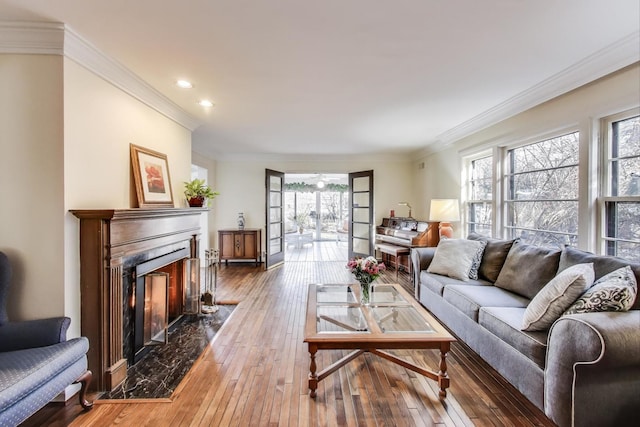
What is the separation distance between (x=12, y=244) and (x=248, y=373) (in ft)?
6.08

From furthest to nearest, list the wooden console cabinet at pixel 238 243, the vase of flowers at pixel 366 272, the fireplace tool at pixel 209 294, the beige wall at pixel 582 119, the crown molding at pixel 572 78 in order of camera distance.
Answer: the wooden console cabinet at pixel 238 243, the fireplace tool at pixel 209 294, the vase of flowers at pixel 366 272, the beige wall at pixel 582 119, the crown molding at pixel 572 78

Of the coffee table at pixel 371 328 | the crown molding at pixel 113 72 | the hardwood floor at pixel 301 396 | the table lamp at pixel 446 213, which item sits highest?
the crown molding at pixel 113 72

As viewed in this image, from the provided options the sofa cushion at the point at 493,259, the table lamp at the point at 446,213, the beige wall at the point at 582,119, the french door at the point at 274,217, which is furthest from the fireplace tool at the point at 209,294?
the beige wall at the point at 582,119

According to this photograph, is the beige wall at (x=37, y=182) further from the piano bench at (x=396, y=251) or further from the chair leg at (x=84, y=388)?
the piano bench at (x=396, y=251)

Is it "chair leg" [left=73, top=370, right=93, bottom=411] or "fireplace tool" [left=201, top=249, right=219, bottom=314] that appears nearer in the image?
"chair leg" [left=73, top=370, right=93, bottom=411]

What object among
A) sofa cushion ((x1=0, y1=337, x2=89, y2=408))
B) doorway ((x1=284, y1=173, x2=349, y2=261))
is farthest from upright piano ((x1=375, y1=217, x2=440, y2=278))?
sofa cushion ((x1=0, y1=337, x2=89, y2=408))

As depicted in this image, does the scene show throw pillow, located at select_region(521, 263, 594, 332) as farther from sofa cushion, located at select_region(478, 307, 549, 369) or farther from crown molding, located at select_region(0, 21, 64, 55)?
crown molding, located at select_region(0, 21, 64, 55)

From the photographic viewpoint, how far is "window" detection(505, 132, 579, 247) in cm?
299

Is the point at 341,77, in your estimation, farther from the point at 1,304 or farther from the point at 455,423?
the point at 1,304

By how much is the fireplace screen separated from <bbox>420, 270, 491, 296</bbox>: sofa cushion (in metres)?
2.75

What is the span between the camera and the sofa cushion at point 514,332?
72.6 inches

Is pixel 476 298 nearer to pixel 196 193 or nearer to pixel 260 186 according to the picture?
pixel 196 193

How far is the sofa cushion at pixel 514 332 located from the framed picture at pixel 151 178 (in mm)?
3145

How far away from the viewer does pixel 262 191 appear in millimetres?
6840
